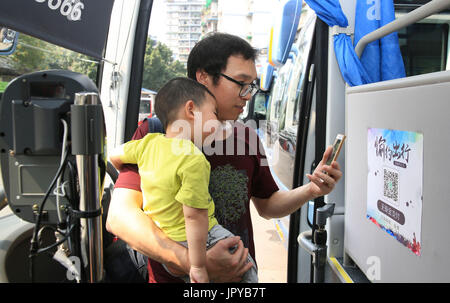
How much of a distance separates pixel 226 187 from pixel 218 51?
542mm

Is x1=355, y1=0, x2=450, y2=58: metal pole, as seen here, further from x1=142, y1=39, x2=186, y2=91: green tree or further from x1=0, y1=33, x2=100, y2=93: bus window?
x1=0, y1=33, x2=100, y2=93: bus window

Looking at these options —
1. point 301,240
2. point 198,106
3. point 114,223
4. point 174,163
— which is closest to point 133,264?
point 114,223

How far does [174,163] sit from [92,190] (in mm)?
302

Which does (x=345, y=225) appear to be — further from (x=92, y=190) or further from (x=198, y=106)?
(x=92, y=190)

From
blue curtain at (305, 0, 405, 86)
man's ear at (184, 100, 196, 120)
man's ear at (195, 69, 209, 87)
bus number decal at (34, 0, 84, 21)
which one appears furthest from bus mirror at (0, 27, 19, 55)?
blue curtain at (305, 0, 405, 86)

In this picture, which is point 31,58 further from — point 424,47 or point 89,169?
point 424,47

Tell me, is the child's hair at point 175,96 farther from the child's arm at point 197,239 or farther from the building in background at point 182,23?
the building in background at point 182,23

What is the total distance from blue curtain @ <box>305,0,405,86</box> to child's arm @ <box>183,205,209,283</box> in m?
1.17

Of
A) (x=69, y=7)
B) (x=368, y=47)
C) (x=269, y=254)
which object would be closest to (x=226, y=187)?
(x=69, y=7)

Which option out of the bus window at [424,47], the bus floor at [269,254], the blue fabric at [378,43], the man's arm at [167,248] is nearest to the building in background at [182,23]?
the blue fabric at [378,43]

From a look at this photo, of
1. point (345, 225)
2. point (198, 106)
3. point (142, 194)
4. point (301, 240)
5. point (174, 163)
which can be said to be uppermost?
point (198, 106)

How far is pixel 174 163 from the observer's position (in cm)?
107

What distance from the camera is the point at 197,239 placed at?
40.9 inches

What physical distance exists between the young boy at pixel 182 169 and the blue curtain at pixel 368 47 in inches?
36.5
